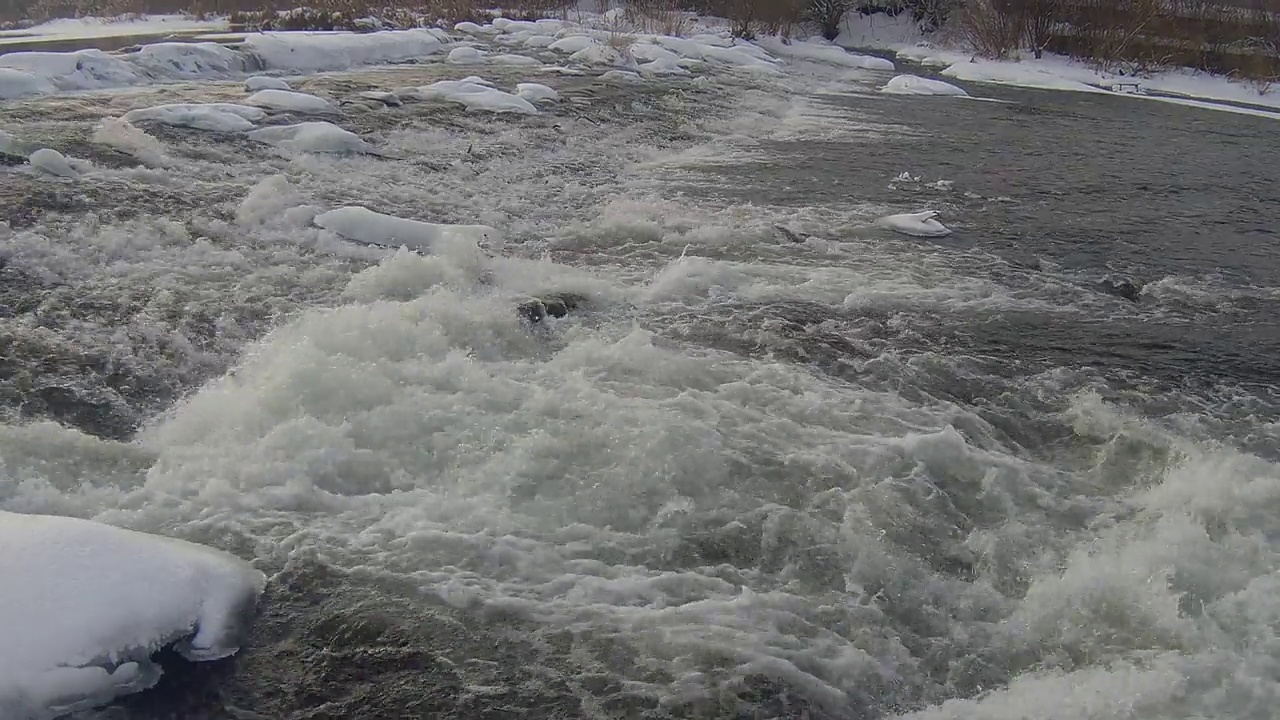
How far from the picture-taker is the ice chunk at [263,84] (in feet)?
33.1

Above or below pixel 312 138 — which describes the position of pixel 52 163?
below

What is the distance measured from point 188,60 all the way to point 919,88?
35.1 feet

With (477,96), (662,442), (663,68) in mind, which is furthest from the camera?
(663,68)

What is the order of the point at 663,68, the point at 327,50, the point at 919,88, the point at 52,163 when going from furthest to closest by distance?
the point at 663,68 < the point at 919,88 < the point at 327,50 < the point at 52,163

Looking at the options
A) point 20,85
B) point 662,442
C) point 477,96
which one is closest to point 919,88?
point 477,96

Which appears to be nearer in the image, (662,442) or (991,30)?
(662,442)

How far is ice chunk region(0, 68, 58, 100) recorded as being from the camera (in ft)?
27.9

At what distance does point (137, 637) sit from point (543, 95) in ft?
32.0

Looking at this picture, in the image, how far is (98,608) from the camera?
227cm

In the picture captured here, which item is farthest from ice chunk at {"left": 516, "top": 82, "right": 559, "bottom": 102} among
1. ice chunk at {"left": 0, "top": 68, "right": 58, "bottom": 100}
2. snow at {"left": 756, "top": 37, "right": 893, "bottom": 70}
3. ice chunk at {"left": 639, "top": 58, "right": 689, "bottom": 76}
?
snow at {"left": 756, "top": 37, "right": 893, "bottom": 70}

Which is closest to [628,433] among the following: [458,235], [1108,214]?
[458,235]

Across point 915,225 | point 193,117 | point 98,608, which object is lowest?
point 98,608

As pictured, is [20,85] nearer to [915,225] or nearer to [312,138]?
[312,138]

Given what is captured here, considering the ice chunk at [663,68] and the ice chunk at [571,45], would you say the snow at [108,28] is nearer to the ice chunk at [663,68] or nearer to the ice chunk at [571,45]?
the ice chunk at [571,45]
